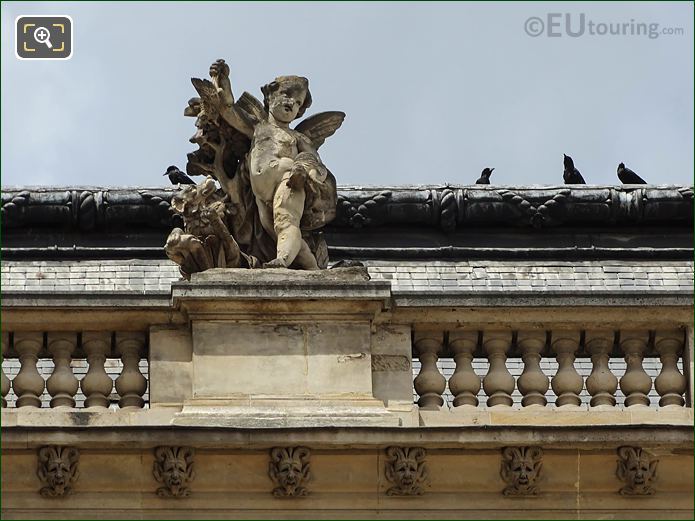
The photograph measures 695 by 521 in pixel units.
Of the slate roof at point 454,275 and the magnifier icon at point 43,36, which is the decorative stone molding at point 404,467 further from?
the magnifier icon at point 43,36

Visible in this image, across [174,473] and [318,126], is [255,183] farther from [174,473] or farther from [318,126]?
[174,473]

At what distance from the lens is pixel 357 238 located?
29828 mm

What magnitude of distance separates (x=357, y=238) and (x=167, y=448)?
6650 millimetres

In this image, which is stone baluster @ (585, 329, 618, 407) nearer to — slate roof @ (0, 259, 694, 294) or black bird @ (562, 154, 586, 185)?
slate roof @ (0, 259, 694, 294)

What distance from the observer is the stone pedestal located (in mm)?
24047

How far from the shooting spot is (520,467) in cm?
2369

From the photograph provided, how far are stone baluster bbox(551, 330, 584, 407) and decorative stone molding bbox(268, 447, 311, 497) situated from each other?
2.04 meters

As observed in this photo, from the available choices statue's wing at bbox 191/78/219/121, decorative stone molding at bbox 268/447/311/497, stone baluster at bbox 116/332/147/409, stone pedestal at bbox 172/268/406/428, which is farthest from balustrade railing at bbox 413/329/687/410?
statue's wing at bbox 191/78/219/121

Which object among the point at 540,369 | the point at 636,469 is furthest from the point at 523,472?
the point at 540,369

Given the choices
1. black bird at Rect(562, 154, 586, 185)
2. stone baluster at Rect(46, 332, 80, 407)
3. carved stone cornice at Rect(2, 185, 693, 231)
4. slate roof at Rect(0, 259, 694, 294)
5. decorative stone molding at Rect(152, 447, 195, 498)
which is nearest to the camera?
decorative stone molding at Rect(152, 447, 195, 498)

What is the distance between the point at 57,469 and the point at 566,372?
3828 mm

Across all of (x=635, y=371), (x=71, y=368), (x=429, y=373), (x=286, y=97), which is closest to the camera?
(x=429, y=373)

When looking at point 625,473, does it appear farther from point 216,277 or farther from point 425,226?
point 425,226

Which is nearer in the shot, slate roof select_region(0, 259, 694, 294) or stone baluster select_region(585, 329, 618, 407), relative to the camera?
stone baluster select_region(585, 329, 618, 407)
